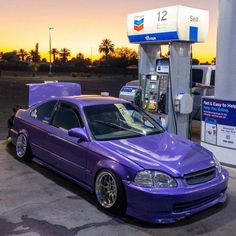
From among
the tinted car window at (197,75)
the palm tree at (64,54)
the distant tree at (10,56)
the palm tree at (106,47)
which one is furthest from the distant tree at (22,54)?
the tinted car window at (197,75)

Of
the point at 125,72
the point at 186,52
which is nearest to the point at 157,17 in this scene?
the point at 186,52

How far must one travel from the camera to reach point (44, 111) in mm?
6984

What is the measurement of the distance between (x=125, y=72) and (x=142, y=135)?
74641mm

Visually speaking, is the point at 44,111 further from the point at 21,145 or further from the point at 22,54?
the point at 22,54

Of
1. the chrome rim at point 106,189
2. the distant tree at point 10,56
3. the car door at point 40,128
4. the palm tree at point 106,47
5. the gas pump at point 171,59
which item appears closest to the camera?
the chrome rim at point 106,189

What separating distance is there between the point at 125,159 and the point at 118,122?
120cm

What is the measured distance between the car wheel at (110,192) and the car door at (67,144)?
438 mm

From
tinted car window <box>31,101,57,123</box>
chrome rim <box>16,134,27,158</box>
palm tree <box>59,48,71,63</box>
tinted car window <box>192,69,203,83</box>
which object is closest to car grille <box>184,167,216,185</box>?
tinted car window <box>31,101,57,123</box>

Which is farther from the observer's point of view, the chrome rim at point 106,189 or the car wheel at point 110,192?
the chrome rim at point 106,189

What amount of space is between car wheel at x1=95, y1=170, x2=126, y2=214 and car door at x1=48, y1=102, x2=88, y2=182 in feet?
1.44

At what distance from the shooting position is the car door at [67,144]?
5574 millimetres

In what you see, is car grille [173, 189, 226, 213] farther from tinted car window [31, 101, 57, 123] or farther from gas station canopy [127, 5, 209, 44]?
gas station canopy [127, 5, 209, 44]

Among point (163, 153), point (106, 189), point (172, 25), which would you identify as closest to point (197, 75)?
point (172, 25)

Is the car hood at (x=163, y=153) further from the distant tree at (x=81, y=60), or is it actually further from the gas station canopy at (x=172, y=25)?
the distant tree at (x=81, y=60)
